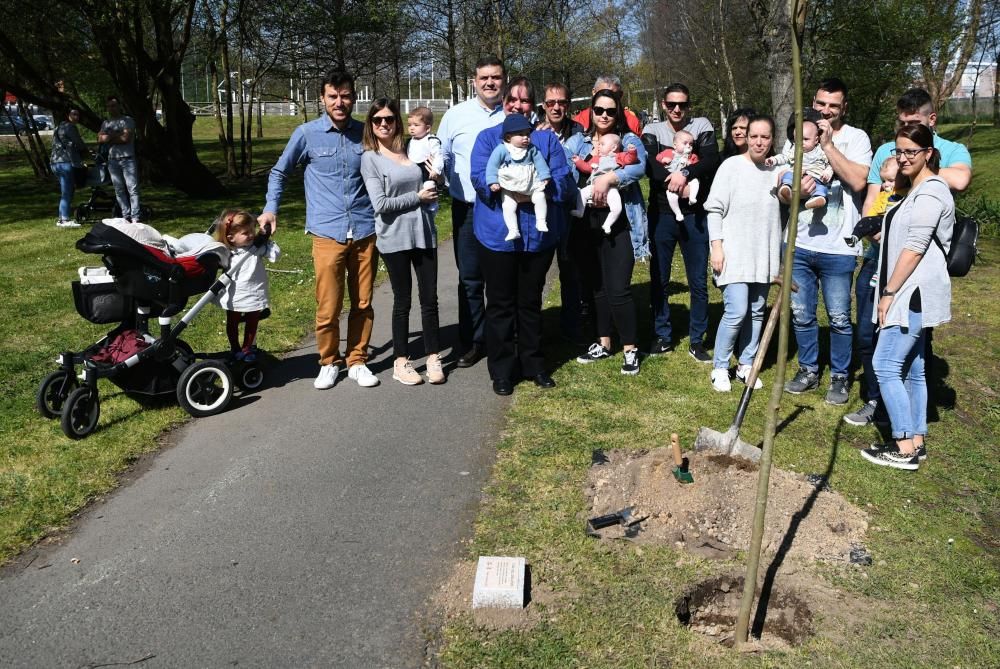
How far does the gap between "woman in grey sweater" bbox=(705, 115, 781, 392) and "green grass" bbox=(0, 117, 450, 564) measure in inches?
150

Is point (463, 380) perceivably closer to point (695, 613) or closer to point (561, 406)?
point (561, 406)

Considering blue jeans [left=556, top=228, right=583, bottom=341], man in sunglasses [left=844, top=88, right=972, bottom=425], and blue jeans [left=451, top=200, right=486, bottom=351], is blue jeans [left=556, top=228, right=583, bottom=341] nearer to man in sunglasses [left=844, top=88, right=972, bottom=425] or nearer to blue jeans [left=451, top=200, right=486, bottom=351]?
blue jeans [left=451, top=200, right=486, bottom=351]

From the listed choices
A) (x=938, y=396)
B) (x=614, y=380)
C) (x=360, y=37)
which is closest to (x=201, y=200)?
(x=360, y=37)

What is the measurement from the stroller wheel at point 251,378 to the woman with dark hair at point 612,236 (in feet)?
8.64

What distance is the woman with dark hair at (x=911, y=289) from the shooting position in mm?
4734

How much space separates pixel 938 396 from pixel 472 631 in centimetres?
446

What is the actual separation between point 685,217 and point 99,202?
492 inches

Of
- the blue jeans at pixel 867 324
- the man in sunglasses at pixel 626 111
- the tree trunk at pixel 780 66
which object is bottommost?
the blue jeans at pixel 867 324

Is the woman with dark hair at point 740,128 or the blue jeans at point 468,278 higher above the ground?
the woman with dark hair at point 740,128

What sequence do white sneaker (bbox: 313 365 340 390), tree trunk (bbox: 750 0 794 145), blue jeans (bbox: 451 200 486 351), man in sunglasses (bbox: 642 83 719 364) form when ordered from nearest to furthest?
white sneaker (bbox: 313 365 340 390) → blue jeans (bbox: 451 200 486 351) → man in sunglasses (bbox: 642 83 719 364) → tree trunk (bbox: 750 0 794 145)

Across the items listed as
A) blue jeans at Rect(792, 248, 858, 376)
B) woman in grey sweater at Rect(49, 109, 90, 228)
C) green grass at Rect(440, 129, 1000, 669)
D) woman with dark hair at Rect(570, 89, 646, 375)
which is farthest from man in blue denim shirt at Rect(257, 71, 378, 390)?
woman in grey sweater at Rect(49, 109, 90, 228)

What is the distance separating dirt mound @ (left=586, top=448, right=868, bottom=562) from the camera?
13.9 feet

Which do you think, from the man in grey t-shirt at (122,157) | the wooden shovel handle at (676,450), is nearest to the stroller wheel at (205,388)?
the wooden shovel handle at (676,450)

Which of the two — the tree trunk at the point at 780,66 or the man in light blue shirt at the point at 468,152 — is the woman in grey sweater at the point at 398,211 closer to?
the man in light blue shirt at the point at 468,152
